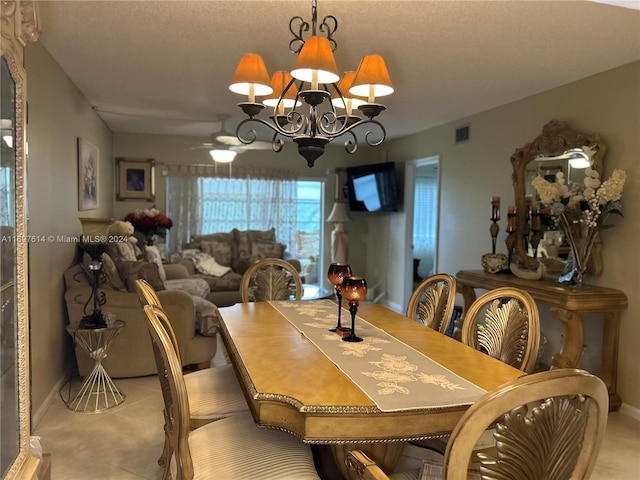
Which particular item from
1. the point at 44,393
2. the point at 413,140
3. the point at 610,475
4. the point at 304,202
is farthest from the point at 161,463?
the point at 304,202

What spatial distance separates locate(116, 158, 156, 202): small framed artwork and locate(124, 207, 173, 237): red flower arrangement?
1.93ft

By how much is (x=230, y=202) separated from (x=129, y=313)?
3.40 metres

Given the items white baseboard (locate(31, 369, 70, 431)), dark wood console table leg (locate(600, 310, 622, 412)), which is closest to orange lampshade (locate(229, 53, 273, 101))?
white baseboard (locate(31, 369, 70, 431))

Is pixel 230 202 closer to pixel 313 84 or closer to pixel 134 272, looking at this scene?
pixel 134 272

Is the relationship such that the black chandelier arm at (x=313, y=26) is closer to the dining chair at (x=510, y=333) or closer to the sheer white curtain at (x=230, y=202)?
the dining chair at (x=510, y=333)

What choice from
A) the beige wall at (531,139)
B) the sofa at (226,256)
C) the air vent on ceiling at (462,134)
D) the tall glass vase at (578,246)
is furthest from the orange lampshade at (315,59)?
the sofa at (226,256)

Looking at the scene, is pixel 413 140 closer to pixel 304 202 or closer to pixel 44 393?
pixel 304 202

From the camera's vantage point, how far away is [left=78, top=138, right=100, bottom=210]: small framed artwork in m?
3.91

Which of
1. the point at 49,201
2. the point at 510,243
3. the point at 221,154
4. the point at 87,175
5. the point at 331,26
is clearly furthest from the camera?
the point at 221,154

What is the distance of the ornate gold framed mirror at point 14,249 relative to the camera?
1507 mm

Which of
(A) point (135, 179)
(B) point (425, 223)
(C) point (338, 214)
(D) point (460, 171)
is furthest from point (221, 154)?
(B) point (425, 223)

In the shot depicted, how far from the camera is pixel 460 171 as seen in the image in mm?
4930

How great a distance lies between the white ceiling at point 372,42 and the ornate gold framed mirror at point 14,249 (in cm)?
92

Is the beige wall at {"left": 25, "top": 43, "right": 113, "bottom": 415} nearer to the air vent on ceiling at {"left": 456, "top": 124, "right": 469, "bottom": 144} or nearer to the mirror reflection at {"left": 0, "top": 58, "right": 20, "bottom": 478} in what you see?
the mirror reflection at {"left": 0, "top": 58, "right": 20, "bottom": 478}
